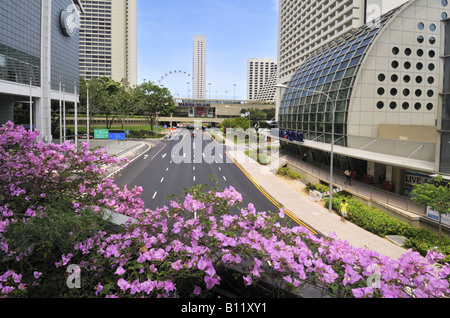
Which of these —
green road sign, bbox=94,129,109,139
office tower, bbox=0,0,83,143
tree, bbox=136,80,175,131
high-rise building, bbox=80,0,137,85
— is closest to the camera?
office tower, bbox=0,0,83,143

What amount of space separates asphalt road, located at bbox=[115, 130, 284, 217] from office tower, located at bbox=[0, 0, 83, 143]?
1257 centimetres

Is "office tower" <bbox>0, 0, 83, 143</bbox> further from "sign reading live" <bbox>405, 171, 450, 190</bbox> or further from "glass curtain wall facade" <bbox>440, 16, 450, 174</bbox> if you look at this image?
"glass curtain wall facade" <bbox>440, 16, 450, 174</bbox>

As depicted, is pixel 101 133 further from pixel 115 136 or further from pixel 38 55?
pixel 38 55

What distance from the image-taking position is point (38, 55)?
4500 cm

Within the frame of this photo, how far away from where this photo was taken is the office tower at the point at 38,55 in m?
37.0

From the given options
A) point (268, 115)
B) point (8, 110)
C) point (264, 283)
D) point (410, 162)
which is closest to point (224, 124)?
point (268, 115)

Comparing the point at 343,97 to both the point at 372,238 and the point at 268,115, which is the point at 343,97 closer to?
the point at 372,238

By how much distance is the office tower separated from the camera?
1457 inches

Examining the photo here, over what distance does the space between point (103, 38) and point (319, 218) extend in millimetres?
166248

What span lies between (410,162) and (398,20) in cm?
1735

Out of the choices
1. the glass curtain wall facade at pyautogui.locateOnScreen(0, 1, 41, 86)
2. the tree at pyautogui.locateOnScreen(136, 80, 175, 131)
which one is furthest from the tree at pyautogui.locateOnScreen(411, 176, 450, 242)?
the tree at pyautogui.locateOnScreen(136, 80, 175, 131)

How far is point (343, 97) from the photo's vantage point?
103 feet

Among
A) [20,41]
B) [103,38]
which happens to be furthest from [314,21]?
[103,38]
